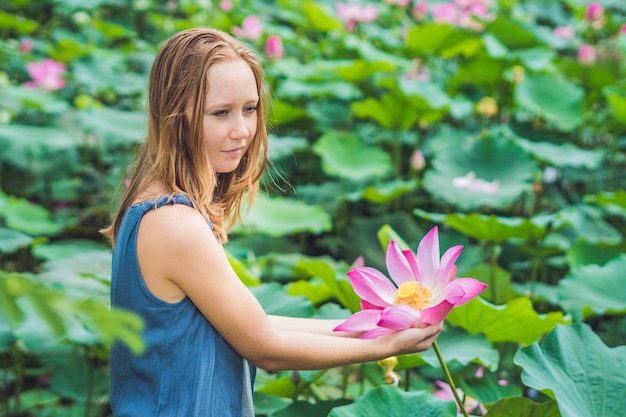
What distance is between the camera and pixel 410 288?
1.08 m

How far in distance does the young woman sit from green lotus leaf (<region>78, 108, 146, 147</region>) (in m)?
1.66

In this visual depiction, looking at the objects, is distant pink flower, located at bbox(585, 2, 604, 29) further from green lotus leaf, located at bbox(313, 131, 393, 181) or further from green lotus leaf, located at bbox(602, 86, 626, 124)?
green lotus leaf, located at bbox(313, 131, 393, 181)

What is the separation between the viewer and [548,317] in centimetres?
151

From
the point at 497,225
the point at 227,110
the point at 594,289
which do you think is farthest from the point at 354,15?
the point at 227,110

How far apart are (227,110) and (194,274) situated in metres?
0.24

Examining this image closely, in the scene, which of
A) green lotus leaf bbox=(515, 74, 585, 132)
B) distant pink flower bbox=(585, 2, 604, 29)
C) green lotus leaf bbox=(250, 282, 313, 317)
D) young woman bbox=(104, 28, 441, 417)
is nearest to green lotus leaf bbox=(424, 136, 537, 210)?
green lotus leaf bbox=(515, 74, 585, 132)

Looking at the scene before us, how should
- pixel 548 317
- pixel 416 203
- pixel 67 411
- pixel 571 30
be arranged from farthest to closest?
1. pixel 571 30
2. pixel 416 203
3. pixel 67 411
4. pixel 548 317

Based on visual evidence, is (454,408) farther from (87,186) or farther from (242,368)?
(87,186)

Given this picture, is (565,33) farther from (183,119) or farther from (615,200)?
(183,119)

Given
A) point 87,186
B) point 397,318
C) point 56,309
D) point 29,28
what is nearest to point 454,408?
point 397,318

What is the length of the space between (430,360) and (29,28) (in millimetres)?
3285

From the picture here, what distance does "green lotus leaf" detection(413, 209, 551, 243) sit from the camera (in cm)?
189

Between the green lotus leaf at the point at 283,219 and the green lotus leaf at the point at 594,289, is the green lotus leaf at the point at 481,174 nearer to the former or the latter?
the green lotus leaf at the point at 283,219

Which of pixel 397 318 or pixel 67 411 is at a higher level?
pixel 397 318
